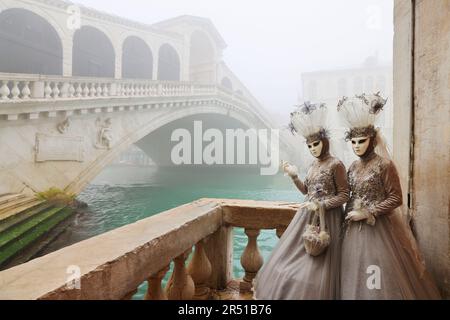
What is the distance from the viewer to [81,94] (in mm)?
9328

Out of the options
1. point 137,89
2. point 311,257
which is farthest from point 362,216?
point 137,89

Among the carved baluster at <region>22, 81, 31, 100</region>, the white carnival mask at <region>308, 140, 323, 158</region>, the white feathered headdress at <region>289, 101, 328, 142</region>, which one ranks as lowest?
the white carnival mask at <region>308, 140, 323, 158</region>

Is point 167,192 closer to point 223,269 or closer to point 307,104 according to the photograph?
point 223,269

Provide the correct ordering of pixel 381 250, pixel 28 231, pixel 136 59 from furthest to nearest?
pixel 136 59 < pixel 28 231 < pixel 381 250

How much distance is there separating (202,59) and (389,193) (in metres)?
23.9

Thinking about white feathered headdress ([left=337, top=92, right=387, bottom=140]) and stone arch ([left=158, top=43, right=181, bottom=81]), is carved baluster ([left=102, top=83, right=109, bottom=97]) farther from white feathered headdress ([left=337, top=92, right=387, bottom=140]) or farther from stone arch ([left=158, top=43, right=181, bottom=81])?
stone arch ([left=158, top=43, right=181, bottom=81])

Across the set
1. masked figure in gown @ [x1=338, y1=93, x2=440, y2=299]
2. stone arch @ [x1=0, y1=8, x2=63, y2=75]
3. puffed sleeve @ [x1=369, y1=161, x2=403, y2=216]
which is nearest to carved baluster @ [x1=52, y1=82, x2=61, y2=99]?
stone arch @ [x1=0, y1=8, x2=63, y2=75]

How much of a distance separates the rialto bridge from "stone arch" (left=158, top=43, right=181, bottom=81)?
7 cm

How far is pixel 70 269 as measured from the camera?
3.37 feet

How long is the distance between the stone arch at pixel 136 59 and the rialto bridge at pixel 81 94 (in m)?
0.06

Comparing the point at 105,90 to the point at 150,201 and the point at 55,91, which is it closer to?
the point at 55,91

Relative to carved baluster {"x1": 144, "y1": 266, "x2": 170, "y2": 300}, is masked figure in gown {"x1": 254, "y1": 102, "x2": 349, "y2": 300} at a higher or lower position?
higher

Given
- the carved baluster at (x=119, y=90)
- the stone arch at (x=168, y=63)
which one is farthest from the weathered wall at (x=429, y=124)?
the stone arch at (x=168, y=63)

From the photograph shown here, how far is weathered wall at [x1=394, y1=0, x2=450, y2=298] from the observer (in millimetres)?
1265
